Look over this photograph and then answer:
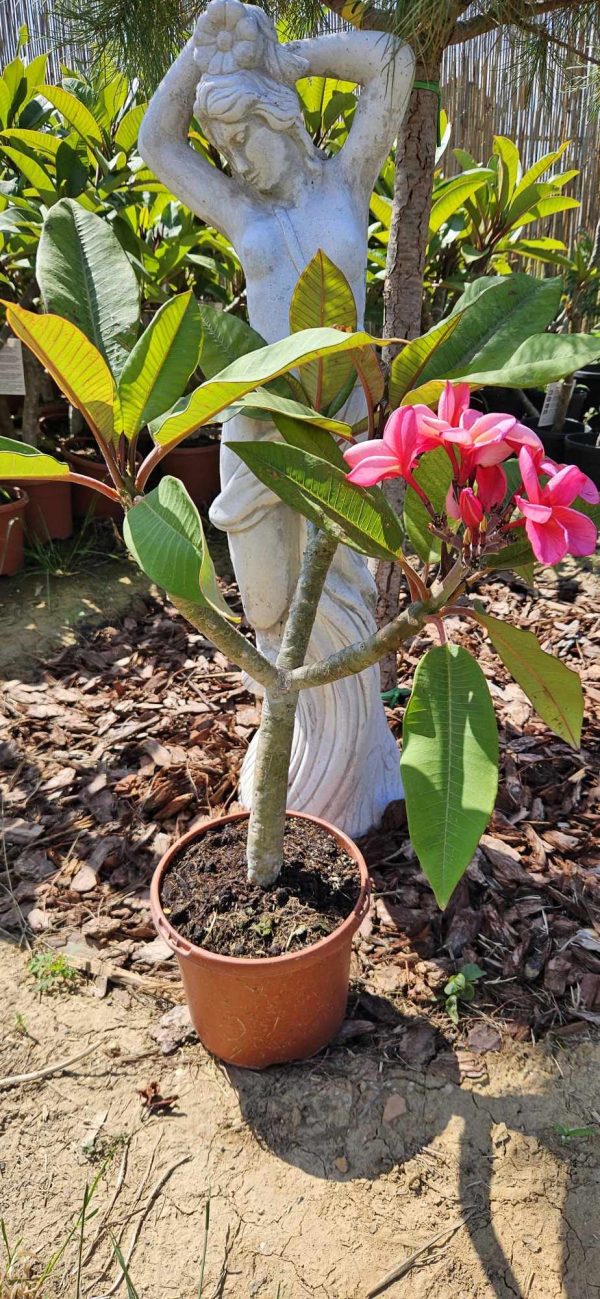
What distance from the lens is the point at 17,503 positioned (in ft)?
11.2

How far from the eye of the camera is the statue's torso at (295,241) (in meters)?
1.65

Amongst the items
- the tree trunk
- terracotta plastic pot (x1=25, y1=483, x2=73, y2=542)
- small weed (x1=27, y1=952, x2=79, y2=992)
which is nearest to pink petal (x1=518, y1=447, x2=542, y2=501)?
the tree trunk

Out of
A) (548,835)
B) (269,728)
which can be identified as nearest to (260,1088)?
(269,728)

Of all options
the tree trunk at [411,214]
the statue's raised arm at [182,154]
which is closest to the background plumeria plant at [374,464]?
the statue's raised arm at [182,154]

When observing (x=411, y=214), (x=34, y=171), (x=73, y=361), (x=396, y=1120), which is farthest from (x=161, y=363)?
(x=34, y=171)

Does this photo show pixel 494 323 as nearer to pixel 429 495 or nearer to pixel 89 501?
pixel 429 495

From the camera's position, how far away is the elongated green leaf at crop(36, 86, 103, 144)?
2943mm

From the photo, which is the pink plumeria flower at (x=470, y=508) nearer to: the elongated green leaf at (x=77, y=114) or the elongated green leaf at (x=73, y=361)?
the elongated green leaf at (x=73, y=361)

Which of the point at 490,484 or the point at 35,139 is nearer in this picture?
the point at 490,484

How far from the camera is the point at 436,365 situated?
123 cm

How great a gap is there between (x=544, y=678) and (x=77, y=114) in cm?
284

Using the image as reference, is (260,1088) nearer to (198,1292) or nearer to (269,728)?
(198,1292)

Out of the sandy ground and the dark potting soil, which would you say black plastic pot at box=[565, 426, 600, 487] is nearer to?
the dark potting soil

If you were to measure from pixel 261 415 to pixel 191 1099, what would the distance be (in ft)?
3.88
